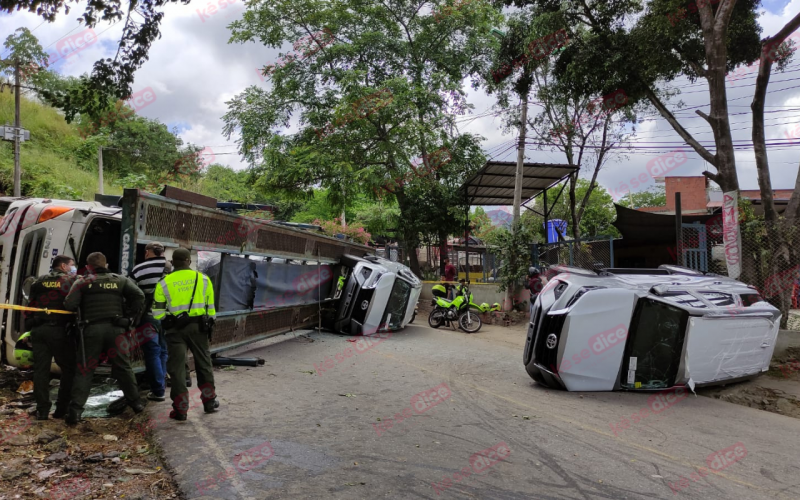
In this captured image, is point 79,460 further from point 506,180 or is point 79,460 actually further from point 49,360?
point 506,180

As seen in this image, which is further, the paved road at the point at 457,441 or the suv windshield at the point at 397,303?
the suv windshield at the point at 397,303

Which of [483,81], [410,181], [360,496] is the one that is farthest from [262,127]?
[360,496]

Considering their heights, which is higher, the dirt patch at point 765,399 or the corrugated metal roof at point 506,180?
the corrugated metal roof at point 506,180

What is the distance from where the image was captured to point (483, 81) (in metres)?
20.1

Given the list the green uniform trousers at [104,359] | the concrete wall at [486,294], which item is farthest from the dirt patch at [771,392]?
the concrete wall at [486,294]

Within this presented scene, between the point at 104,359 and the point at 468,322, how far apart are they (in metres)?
9.46

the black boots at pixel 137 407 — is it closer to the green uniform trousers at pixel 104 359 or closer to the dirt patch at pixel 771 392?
the green uniform trousers at pixel 104 359

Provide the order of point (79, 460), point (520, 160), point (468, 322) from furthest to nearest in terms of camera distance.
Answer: point (520, 160)
point (468, 322)
point (79, 460)

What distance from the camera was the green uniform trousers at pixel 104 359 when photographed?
4.70 meters

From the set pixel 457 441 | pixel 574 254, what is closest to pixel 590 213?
pixel 574 254

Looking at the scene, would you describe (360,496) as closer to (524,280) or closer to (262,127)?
(524,280)

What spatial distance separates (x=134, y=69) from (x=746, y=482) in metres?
6.99

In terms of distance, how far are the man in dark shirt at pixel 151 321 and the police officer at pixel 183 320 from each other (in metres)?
0.66

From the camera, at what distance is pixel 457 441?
4.53 metres
